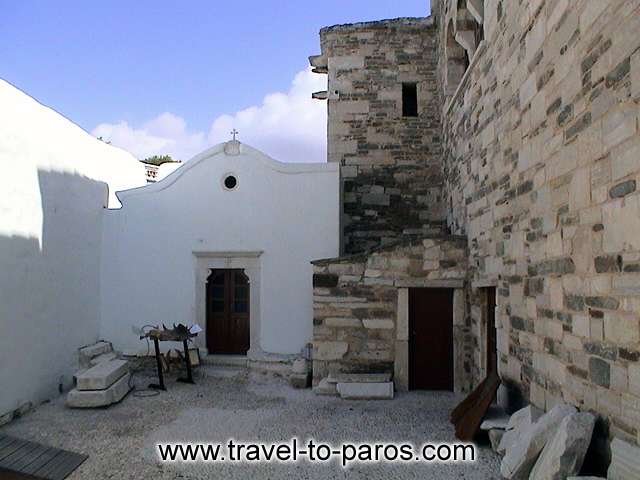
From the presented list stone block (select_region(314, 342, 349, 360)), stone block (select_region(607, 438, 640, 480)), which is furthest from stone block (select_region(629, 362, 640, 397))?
stone block (select_region(314, 342, 349, 360))

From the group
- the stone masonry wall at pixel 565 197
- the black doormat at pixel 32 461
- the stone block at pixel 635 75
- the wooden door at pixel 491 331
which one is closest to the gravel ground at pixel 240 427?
the wooden door at pixel 491 331

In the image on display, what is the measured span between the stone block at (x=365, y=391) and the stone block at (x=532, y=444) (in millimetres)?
2782

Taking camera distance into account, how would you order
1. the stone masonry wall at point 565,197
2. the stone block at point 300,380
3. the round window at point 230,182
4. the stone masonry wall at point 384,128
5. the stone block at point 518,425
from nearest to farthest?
1. the stone masonry wall at point 565,197
2. the stone block at point 518,425
3. the stone block at point 300,380
4. the round window at point 230,182
5. the stone masonry wall at point 384,128

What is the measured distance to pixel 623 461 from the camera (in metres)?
2.85

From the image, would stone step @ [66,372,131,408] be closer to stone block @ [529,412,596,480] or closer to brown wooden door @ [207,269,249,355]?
brown wooden door @ [207,269,249,355]

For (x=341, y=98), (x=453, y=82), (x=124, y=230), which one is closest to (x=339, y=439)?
(x=124, y=230)

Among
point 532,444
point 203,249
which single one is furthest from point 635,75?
point 203,249

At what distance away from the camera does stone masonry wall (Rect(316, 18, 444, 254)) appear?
30.8 feet

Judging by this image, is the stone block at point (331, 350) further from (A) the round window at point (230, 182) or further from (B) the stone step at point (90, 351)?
(B) the stone step at point (90, 351)

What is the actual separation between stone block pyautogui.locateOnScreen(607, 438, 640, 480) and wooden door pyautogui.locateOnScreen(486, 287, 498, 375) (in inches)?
112

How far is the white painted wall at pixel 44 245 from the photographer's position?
5.86 metres

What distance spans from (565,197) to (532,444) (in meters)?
1.73

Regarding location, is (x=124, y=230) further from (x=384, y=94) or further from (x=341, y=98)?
(x=384, y=94)

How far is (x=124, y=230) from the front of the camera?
8.23 metres
